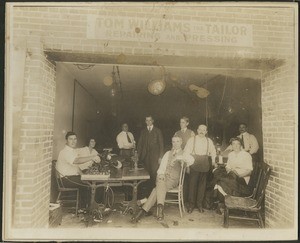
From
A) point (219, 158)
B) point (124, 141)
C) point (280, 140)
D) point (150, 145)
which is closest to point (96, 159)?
point (124, 141)

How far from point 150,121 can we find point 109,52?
3.95 feet

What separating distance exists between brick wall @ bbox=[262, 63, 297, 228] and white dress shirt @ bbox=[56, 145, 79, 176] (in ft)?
9.83

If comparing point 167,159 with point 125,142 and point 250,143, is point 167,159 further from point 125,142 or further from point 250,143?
point 250,143

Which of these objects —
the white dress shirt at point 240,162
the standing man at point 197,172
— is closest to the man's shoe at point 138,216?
the standing man at point 197,172

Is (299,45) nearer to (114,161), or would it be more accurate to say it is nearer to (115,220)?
(114,161)

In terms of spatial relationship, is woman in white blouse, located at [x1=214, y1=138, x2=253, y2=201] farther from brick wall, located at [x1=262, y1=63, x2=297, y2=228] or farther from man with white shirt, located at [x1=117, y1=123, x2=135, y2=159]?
man with white shirt, located at [x1=117, y1=123, x2=135, y2=159]

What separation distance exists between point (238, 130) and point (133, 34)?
2.16 meters

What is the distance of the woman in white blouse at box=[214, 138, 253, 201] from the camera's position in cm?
425

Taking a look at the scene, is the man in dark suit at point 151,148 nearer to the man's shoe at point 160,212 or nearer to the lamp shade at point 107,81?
the man's shoe at point 160,212

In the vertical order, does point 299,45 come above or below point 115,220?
above

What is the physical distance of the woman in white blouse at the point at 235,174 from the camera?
14.0 feet

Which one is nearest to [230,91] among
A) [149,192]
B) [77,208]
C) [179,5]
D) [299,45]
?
[299,45]

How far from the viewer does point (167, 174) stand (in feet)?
14.0

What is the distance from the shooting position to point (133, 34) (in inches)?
153
